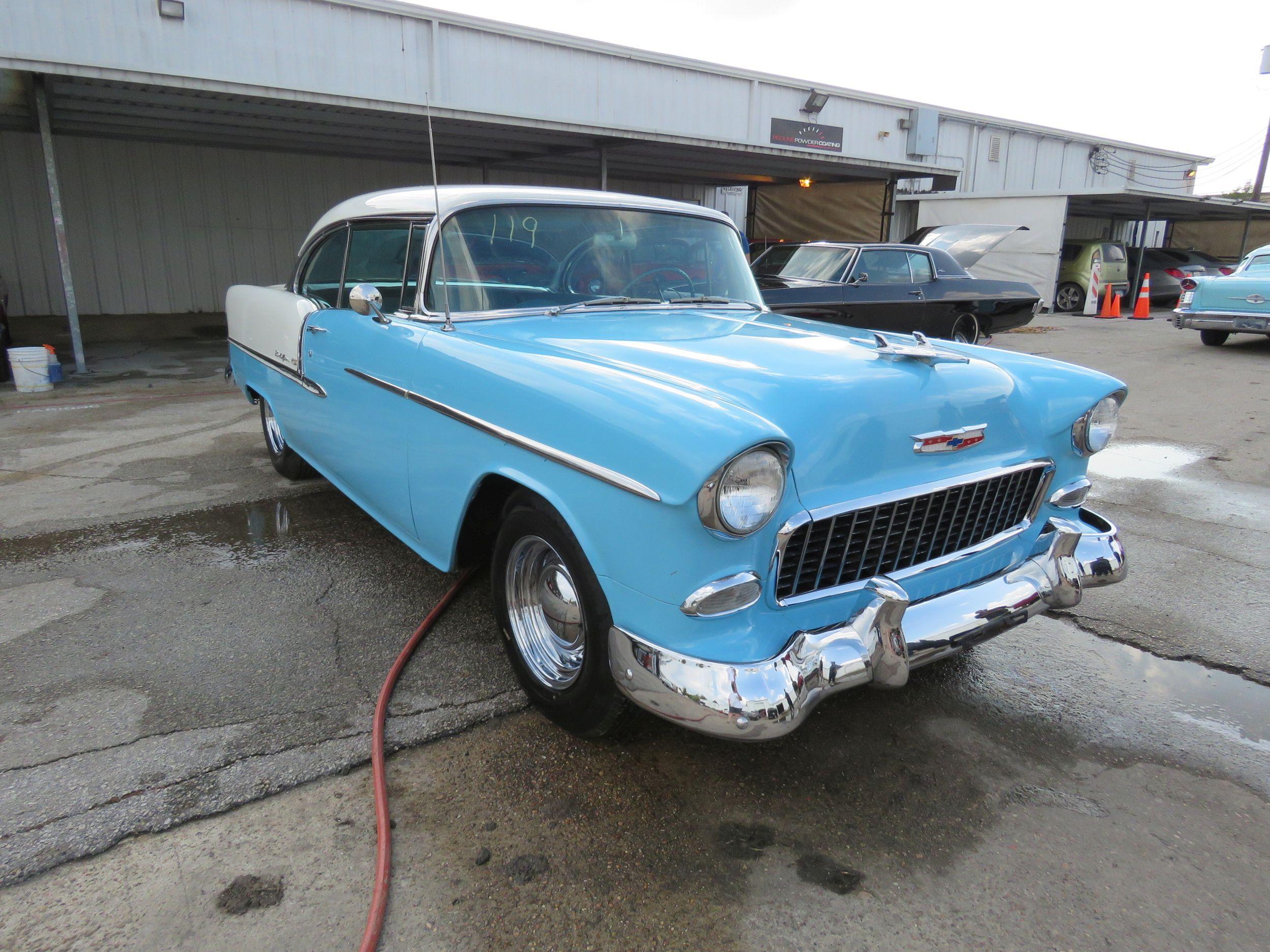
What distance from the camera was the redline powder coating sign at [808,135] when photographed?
13289mm

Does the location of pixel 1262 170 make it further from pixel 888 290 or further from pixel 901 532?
pixel 901 532

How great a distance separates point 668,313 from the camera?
9.69 feet

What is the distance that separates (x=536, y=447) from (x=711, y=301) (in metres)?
1.42

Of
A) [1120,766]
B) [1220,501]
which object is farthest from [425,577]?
[1220,501]

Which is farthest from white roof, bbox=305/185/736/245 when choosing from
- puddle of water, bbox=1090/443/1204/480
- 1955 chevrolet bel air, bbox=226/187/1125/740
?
puddle of water, bbox=1090/443/1204/480

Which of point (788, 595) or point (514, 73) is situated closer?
point (788, 595)

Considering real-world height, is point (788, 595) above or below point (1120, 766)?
above

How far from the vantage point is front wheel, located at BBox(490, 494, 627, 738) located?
2.02 metres

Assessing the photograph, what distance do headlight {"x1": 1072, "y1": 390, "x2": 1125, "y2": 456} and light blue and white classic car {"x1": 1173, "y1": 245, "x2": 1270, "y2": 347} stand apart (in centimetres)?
956

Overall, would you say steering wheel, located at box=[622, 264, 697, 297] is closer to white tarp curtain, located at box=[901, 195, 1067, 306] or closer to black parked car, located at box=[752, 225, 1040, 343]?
black parked car, located at box=[752, 225, 1040, 343]

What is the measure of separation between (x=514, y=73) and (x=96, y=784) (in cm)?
1010

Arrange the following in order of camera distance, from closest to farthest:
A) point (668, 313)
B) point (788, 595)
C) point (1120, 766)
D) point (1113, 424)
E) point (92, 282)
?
point (788, 595), point (1120, 766), point (1113, 424), point (668, 313), point (92, 282)

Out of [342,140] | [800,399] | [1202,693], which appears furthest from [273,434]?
[342,140]

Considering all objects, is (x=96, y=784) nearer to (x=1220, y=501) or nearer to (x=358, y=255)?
(x=358, y=255)
